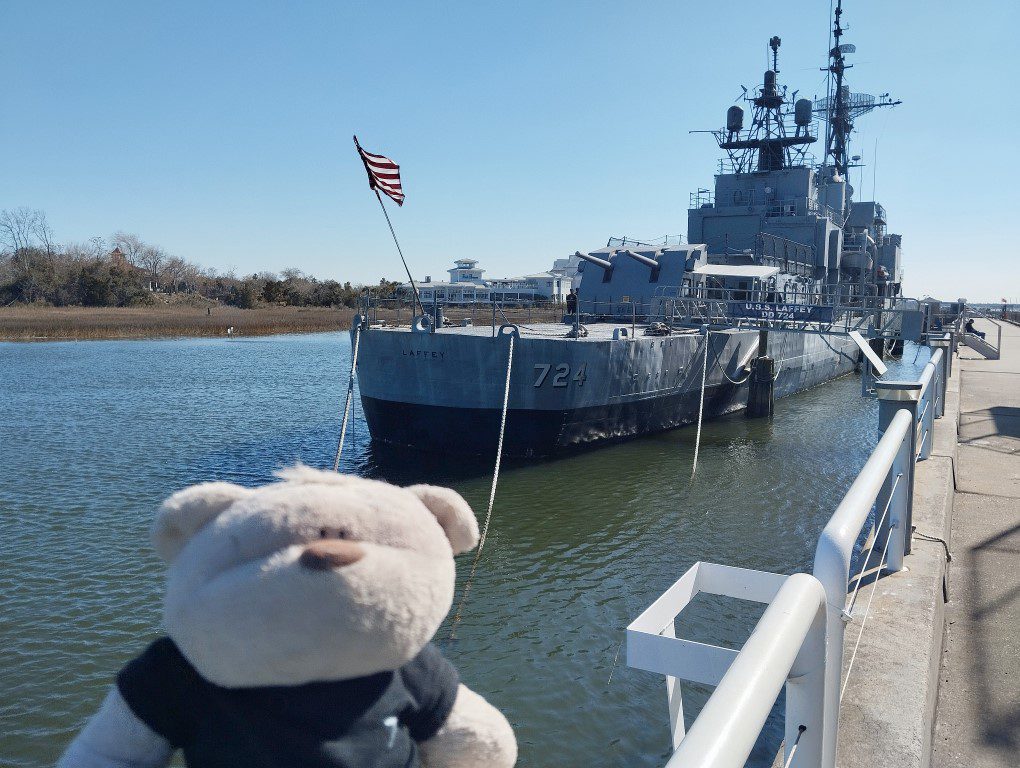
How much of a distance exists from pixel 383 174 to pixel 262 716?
11.9 meters

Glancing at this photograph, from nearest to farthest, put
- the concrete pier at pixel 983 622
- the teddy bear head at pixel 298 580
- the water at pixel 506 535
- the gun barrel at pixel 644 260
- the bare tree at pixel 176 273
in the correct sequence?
the teddy bear head at pixel 298 580, the concrete pier at pixel 983 622, the water at pixel 506 535, the gun barrel at pixel 644 260, the bare tree at pixel 176 273

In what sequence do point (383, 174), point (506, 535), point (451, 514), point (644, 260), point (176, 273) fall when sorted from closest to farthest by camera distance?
point (451, 514) < point (506, 535) < point (383, 174) < point (644, 260) < point (176, 273)

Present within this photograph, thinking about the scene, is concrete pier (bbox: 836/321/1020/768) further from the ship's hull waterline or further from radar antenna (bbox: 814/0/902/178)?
radar antenna (bbox: 814/0/902/178)

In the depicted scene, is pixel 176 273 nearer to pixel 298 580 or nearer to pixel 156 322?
pixel 156 322

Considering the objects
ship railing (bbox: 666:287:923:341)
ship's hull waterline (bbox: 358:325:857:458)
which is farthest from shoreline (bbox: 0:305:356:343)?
ship's hull waterline (bbox: 358:325:857:458)

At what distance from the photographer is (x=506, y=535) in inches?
416

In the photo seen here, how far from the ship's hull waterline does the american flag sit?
2.98 metres

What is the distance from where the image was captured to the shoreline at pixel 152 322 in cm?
4900

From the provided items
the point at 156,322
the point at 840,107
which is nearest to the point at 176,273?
the point at 156,322

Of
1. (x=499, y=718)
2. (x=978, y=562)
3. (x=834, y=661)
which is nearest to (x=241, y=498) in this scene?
(x=499, y=718)

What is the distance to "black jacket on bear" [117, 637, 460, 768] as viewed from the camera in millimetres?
1470

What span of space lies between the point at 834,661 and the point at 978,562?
153 inches

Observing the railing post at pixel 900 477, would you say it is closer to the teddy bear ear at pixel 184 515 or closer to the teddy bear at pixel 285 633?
the teddy bear at pixel 285 633

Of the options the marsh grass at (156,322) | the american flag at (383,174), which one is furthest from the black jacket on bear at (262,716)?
the marsh grass at (156,322)
